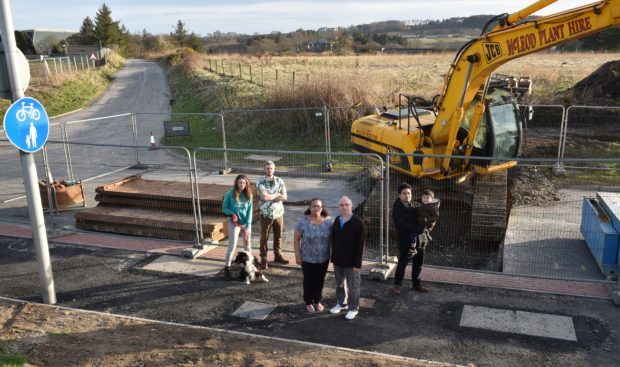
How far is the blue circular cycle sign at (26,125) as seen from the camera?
23.1 ft

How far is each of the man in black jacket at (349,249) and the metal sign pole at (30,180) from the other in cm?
420

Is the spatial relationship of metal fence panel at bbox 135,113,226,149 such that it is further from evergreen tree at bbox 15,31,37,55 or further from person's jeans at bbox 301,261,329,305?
evergreen tree at bbox 15,31,37,55

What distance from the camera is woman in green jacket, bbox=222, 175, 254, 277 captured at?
8711 mm

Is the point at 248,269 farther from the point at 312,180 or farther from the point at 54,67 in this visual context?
the point at 54,67

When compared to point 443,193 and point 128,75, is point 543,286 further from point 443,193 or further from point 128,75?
point 128,75

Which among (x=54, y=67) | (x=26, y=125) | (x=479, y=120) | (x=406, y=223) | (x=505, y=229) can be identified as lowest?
(x=505, y=229)

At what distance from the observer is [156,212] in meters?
11.5

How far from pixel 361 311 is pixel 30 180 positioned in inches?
198

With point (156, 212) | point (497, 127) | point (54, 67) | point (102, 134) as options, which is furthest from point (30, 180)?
point (54, 67)

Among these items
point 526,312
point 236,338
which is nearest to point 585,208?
point 526,312

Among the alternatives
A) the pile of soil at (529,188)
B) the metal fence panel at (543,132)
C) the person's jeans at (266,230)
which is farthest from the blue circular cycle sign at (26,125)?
the metal fence panel at (543,132)

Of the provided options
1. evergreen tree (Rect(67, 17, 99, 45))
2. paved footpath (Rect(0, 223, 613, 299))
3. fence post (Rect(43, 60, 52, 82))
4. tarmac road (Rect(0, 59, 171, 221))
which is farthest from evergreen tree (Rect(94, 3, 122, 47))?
paved footpath (Rect(0, 223, 613, 299))

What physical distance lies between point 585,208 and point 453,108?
3151 mm

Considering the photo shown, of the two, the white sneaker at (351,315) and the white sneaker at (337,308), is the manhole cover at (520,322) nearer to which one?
the white sneaker at (351,315)
